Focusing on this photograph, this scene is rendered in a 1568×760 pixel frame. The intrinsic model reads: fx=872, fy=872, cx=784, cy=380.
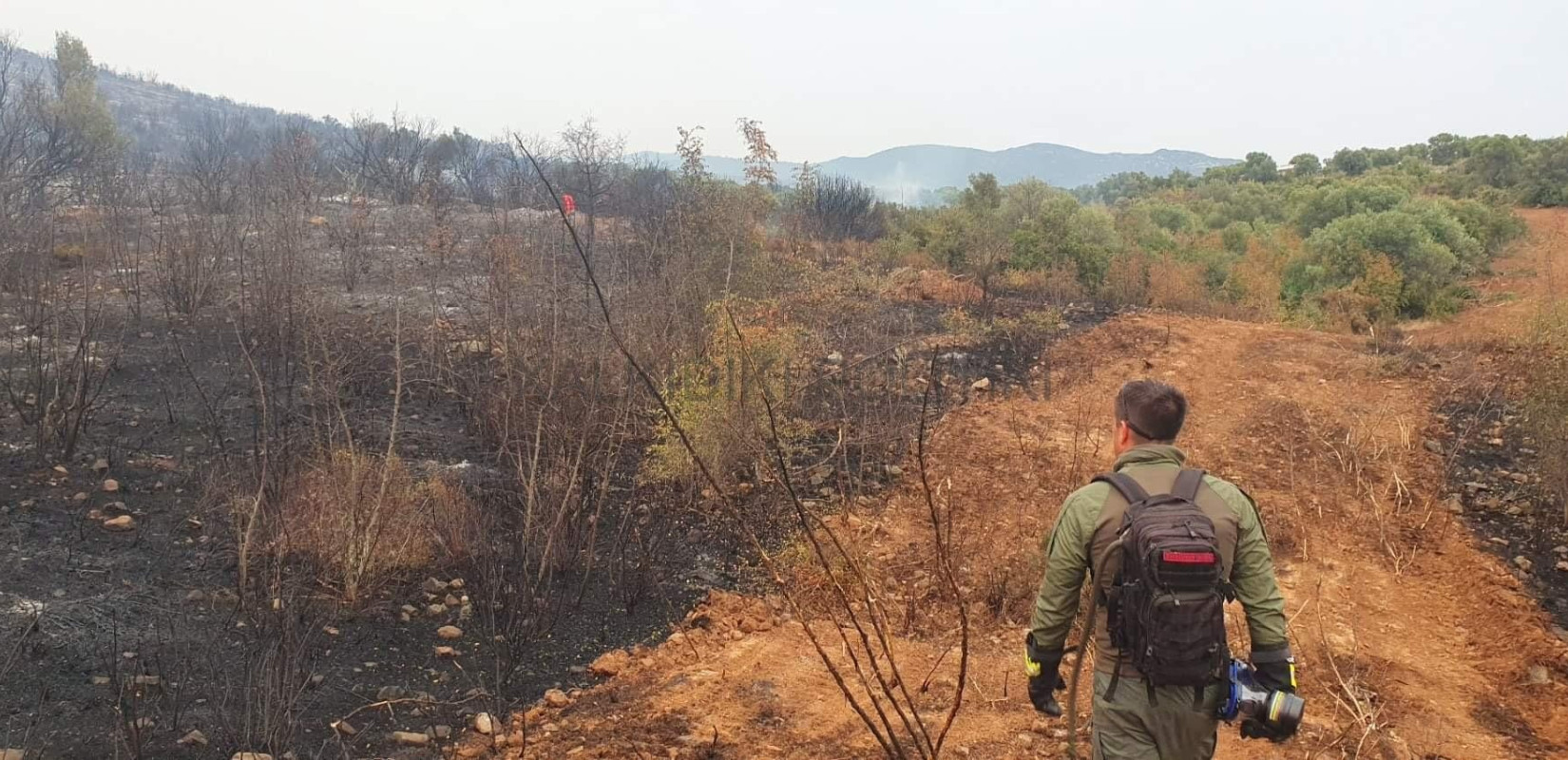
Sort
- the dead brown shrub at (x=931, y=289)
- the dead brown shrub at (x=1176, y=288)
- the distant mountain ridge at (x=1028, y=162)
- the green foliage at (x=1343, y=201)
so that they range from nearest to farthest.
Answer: the dead brown shrub at (x=931, y=289)
the dead brown shrub at (x=1176, y=288)
the green foliage at (x=1343, y=201)
the distant mountain ridge at (x=1028, y=162)

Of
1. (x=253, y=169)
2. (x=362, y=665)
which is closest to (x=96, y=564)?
(x=362, y=665)

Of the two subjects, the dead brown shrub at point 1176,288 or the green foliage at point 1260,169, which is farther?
the green foliage at point 1260,169

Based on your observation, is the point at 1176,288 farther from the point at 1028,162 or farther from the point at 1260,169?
the point at 1028,162

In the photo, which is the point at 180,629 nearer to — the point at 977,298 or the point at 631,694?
the point at 631,694

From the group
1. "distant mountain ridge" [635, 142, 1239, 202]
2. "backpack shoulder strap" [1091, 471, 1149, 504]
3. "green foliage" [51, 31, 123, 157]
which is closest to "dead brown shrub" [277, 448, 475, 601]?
"backpack shoulder strap" [1091, 471, 1149, 504]

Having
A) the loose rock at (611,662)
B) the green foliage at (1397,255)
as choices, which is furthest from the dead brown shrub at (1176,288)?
the loose rock at (611,662)

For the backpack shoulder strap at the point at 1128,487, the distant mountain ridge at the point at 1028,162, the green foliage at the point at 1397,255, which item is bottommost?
the backpack shoulder strap at the point at 1128,487

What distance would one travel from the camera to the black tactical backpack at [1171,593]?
1.95 metres

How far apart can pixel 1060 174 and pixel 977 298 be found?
77.8m

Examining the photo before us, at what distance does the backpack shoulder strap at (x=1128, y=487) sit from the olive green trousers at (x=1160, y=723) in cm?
44

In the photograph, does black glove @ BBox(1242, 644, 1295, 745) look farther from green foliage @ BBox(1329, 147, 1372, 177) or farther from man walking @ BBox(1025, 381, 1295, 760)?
green foliage @ BBox(1329, 147, 1372, 177)

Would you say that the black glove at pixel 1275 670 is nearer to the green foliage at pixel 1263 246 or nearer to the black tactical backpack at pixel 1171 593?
the black tactical backpack at pixel 1171 593

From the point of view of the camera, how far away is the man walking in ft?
6.44

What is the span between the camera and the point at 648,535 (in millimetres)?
5262
